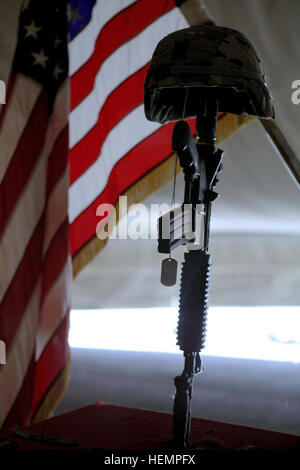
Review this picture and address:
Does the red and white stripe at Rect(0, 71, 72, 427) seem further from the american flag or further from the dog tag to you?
the dog tag

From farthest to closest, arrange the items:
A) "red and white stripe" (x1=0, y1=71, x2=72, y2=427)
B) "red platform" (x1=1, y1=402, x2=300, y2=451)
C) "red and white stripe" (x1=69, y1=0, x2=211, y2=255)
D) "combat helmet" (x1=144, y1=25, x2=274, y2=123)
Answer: "red and white stripe" (x1=69, y1=0, x2=211, y2=255), "red and white stripe" (x1=0, y1=71, x2=72, y2=427), "red platform" (x1=1, y1=402, x2=300, y2=451), "combat helmet" (x1=144, y1=25, x2=274, y2=123)

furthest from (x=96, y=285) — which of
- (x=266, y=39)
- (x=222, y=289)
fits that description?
(x=266, y=39)

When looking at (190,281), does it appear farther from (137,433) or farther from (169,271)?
(137,433)

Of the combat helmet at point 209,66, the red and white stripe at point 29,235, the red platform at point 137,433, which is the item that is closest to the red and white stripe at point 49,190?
the red and white stripe at point 29,235

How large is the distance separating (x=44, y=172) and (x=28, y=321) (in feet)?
1.32

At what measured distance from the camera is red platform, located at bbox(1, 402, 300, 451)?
107cm

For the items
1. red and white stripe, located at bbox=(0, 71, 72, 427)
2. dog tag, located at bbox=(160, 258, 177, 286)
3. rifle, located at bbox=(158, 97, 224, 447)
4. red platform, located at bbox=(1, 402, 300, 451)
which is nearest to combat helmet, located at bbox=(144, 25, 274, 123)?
rifle, located at bbox=(158, 97, 224, 447)

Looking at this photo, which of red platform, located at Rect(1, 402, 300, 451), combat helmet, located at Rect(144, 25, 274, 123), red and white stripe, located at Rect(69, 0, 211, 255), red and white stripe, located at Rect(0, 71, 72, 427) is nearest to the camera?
combat helmet, located at Rect(144, 25, 274, 123)

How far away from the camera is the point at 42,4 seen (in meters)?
1.52

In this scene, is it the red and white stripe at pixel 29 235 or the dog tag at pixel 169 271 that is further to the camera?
the red and white stripe at pixel 29 235

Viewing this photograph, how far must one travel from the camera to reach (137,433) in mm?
1159

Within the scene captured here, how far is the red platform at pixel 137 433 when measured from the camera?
1072mm

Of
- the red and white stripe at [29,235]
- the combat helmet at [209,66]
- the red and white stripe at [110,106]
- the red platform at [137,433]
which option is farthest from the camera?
the red and white stripe at [110,106]

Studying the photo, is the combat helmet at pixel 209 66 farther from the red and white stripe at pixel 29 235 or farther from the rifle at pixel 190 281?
the red and white stripe at pixel 29 235
